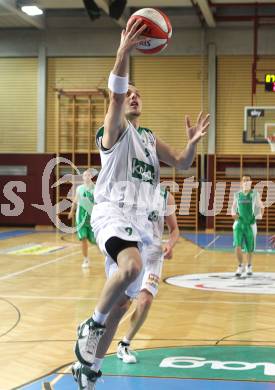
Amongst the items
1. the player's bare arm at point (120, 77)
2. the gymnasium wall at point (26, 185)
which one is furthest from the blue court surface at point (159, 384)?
the gymnasium wall at point (26, 185)

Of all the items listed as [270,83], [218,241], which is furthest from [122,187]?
[270,83]

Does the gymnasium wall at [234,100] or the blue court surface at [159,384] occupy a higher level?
the gymnasium wall at [234,100]

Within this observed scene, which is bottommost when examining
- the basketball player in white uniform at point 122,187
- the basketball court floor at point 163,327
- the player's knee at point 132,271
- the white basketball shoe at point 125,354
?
the basketball court floor at point 163,327

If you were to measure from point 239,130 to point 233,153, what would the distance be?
32.2 inches

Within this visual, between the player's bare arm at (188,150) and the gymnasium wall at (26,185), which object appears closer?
the player's bare arm at (188,150)

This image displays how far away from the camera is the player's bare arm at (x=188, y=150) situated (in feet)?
16.1

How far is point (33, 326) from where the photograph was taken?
7.00 m

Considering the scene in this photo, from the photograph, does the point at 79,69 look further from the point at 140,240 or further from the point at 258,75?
the point at 140,240

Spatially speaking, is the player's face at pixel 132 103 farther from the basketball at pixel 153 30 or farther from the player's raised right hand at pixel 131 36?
the player's raised right hand at pixel 131 36

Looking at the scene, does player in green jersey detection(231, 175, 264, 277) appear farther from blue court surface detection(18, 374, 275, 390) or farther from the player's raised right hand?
the player's raised right hand

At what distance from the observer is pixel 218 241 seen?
735 inches

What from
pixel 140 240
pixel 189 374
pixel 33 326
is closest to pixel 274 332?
pixel 189 374

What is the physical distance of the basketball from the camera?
4395mm

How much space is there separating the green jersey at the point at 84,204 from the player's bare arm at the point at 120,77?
25.4 feet
